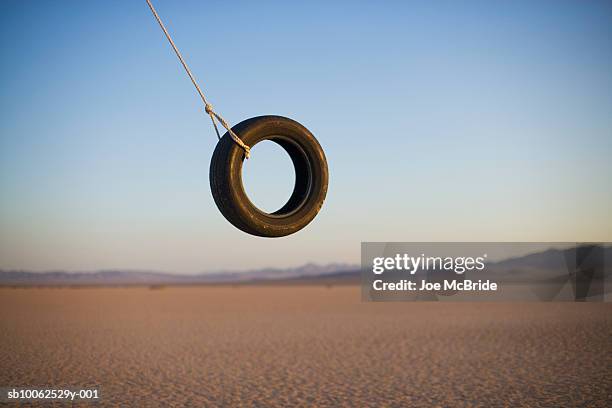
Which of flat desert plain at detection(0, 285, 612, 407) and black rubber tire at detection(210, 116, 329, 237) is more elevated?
black rubber tire at detection(210, 116, 329, 237)

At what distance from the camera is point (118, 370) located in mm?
16188

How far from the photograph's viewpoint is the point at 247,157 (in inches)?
168

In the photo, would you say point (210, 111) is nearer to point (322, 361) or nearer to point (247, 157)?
point (247, 157)

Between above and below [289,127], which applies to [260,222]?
below

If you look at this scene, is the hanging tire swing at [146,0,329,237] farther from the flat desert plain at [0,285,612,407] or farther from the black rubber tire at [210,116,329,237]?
the flat desert plain at [0,285,612,407]

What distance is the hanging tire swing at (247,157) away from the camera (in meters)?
4.20

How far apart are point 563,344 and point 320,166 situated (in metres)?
19.5

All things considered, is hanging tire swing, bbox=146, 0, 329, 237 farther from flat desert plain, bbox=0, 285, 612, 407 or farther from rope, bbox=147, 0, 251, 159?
flat desert plain, bbox=0, 285, 612, 407

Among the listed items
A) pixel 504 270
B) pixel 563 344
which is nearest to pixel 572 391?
pixel 563 344

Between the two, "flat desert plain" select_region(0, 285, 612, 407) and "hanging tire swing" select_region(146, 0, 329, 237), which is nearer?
"hanging tire swing" select_region(146, 0, 329, 237)

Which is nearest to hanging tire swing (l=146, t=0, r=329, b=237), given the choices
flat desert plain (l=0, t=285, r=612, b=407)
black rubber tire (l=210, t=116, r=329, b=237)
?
black rubber tire (l=210, t=116, r=329, b=237)

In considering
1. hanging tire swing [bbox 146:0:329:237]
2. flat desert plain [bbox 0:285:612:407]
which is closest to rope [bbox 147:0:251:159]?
hanging tire swing [bbox 146:0:329:237]

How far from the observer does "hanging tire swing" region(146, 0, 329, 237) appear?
4199 mm

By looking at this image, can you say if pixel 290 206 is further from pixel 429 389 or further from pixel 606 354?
pixel 606 354
